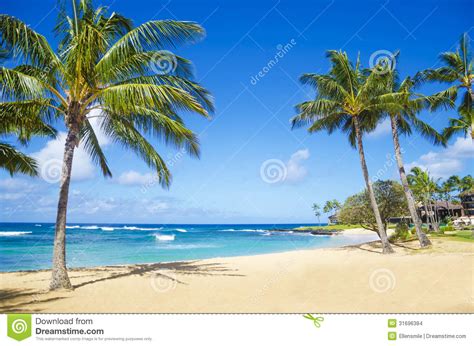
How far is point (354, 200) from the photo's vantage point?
Result: 15125 mm

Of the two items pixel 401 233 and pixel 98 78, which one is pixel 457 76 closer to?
pixel 401 233

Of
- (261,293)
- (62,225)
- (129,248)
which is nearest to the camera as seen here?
(261,293)

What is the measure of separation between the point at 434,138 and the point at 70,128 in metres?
11.9

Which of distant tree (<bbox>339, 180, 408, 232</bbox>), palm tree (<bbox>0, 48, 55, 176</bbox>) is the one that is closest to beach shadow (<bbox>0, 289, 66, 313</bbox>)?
palm tree (<bbox>0, 48, 55, 176</bbox>)

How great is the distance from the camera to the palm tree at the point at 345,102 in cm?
980

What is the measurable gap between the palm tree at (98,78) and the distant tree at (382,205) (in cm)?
1100

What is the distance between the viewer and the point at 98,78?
5.18m

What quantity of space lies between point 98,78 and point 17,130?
8.39ft

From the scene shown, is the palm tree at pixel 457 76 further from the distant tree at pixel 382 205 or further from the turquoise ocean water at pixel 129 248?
the turquoise ocean water at pixel 129 248

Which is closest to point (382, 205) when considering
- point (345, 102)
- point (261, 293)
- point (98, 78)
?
point (345, 102)

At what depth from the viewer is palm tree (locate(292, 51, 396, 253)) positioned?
9.80m
